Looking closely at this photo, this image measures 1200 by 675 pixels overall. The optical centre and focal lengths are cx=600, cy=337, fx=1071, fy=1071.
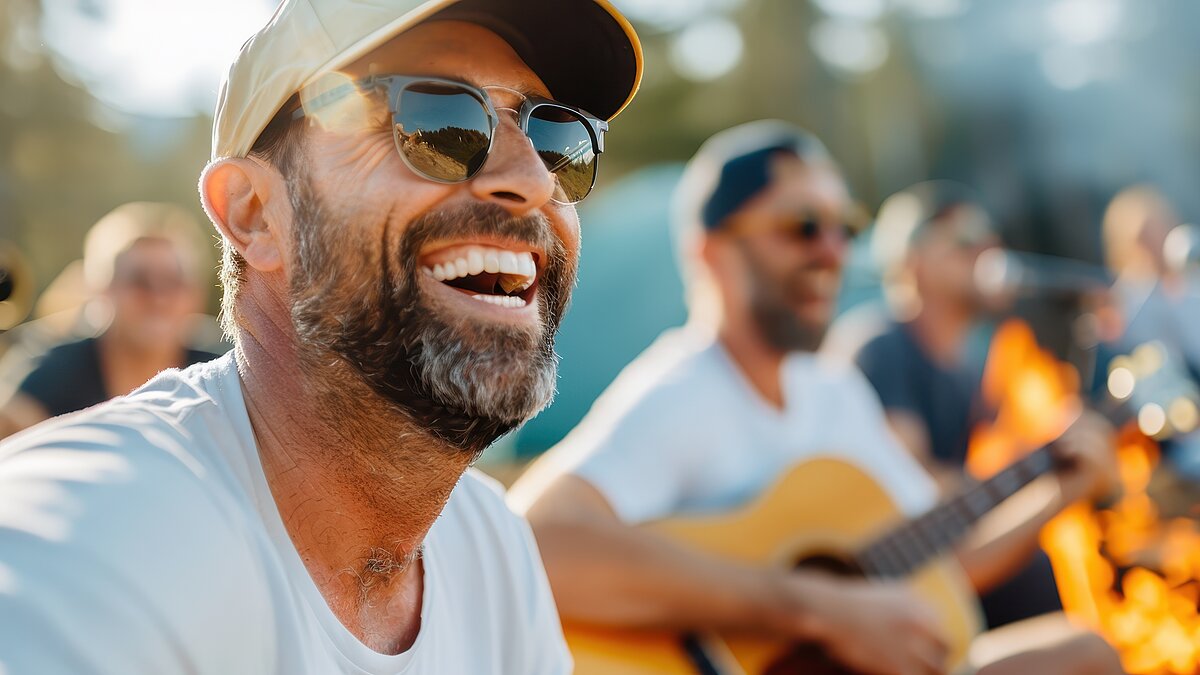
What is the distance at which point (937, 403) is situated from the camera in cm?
497

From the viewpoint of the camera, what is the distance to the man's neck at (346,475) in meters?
1.23

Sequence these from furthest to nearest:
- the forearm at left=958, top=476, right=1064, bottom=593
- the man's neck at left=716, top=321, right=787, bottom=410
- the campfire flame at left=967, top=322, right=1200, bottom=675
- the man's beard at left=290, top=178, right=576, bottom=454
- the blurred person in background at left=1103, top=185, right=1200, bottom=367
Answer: the blurred person in background at left=1103, top=185, right=1200, bottom=367 < the campfire flame at left=967, top=322, right=1200, bottom=675 < the forearm at left=958, top=476, right=1064, bottom=593 < the man's neck at left=716, top=321, right=787, bottom=410 < the man's beard at left=290, top=178, right=576, bottom=454

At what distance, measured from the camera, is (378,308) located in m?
1.28

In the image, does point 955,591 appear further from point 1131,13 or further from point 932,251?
point 1131,13

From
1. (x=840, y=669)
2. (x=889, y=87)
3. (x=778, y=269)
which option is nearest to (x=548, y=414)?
(x=778, y=269)

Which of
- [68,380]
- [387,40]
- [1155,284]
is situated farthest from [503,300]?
[1155,284]

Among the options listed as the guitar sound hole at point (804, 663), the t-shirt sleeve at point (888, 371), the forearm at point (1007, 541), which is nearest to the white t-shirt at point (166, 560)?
the guitar sound hole at point (804, 663)

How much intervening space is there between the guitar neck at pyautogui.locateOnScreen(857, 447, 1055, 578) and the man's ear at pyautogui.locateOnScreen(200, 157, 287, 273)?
215 centimetres

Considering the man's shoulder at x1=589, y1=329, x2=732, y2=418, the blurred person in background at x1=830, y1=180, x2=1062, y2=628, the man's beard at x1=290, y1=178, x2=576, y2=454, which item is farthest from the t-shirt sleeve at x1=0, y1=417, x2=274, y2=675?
the blurred person in background at x1=830, y1=180, x2=1062, y2=628

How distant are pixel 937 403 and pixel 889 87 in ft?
47.3

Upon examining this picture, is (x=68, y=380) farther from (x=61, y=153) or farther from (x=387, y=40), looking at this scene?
(x=61, y=153)

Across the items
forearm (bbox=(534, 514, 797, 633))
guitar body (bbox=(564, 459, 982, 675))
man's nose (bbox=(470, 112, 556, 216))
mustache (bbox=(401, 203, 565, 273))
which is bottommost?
guitar body (bbox=(564, 459, 982, 675))

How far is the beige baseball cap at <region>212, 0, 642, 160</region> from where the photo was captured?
1.22m

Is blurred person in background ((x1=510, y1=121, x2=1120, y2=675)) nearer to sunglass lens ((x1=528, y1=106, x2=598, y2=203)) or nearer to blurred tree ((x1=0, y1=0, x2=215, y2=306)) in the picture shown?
sunglass lens ((x1=528, y1=106, x2=598, y2=203))
